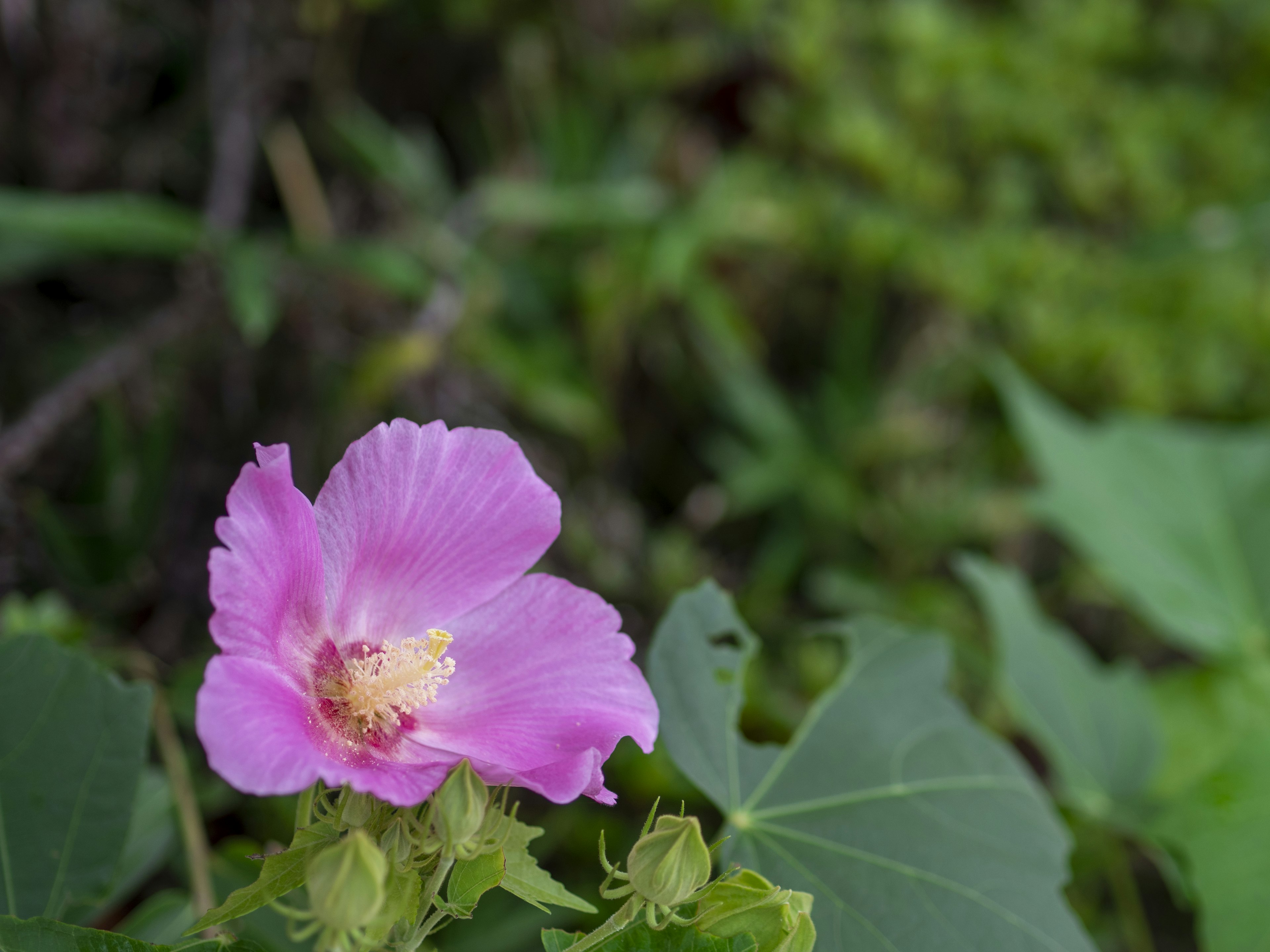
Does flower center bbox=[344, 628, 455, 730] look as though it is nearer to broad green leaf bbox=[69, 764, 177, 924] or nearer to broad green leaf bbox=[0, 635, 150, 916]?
broad green leaf bbox=[0, 635, 150, 916]

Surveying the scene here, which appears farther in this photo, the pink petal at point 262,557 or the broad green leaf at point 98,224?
the broad green leaf at point 98,224

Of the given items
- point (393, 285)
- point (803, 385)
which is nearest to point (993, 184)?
point (803, 385)

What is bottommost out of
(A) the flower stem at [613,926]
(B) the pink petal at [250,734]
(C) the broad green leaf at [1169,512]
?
(C) the broad green leaf at [1169,512]

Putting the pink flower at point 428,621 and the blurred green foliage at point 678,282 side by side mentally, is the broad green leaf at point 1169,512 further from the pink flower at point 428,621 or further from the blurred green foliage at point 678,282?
the pink flower at point 428,621

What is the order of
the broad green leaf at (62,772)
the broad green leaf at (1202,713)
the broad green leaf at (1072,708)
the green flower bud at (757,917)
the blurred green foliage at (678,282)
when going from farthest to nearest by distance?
the blurred green foliage at (678,282) → the broad green leaf at (1202,713) → the broad green leaf at (1072,708) → the broad green leaf at (62,772) → the green flower bud at (757,917)

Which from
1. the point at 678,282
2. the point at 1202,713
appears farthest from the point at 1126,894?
the point at 678,282

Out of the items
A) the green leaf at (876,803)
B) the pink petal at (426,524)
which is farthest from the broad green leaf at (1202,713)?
the pink petal at (426,524)

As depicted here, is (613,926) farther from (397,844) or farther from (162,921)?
(162,921)

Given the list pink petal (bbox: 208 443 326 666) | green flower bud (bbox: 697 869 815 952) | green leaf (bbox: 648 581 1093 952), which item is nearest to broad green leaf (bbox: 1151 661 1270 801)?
green leaf (bbox: 648 581 1093 952)

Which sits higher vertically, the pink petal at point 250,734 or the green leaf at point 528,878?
the pink petal at point 250,734
